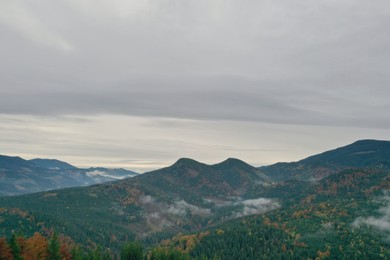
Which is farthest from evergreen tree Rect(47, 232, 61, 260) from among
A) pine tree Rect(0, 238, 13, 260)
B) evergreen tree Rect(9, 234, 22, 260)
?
pine tree Rect(0, 238, 13, 260)

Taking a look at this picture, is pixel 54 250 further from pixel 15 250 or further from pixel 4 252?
pixel 4 252

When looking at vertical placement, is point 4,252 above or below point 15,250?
above

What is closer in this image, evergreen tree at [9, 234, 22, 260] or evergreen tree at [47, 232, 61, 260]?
evergreen tree at [9, 234, 22, 260]

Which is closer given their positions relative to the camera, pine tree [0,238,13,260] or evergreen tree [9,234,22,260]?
pine tree [0,238,13,260]

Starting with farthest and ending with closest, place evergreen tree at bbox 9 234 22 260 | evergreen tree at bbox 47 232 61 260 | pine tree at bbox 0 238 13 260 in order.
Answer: evergreen tree at bbox 47 232 61 260 → evergreen tree at bbox 9 234 22 260 → pine tree at bbox 0 238 13 260

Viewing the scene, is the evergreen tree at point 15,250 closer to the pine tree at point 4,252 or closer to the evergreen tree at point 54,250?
the pine tree at point 4,252

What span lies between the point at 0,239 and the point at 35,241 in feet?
113

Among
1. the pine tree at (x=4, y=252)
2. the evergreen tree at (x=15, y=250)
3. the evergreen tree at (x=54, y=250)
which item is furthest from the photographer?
the evergreen tree at (x=54, y=250)

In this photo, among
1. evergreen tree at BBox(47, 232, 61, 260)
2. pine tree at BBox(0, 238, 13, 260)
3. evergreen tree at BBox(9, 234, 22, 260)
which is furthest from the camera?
evergreen tree at BBox(47, 232, 61, 260)

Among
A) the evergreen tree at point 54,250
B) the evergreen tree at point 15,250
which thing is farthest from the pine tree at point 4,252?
the evergreen tree at point 54,250

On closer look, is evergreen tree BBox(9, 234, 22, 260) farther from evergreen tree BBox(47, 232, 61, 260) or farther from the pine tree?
evergreen tree BBox(47, 232, 61, 260)

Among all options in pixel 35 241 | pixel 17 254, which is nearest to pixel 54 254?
pixel 35 241

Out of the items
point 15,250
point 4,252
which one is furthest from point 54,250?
point 4,252

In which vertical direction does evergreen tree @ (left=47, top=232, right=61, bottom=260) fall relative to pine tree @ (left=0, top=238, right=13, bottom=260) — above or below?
below
